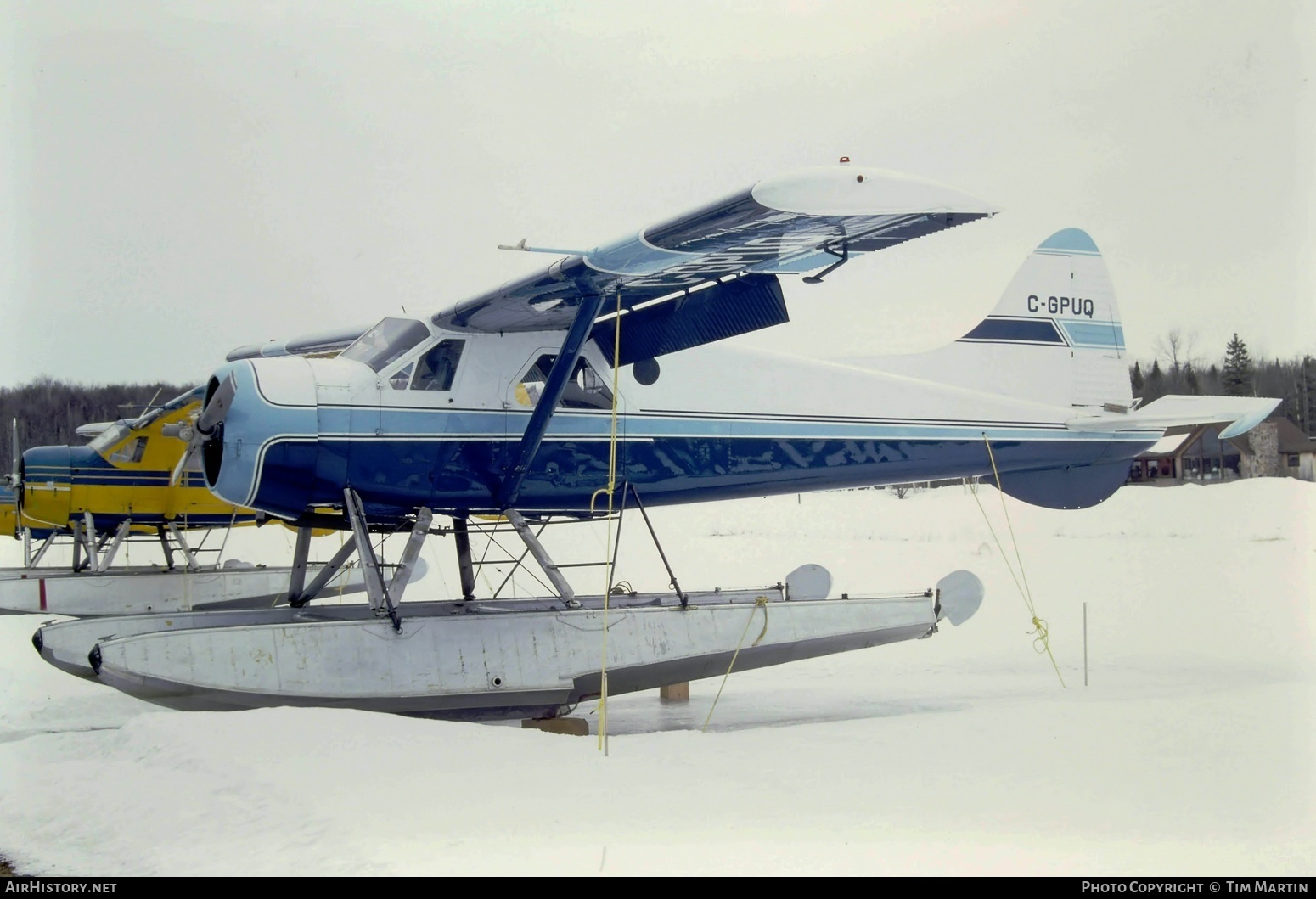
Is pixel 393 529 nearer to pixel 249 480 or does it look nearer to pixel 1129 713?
pixel 249 480

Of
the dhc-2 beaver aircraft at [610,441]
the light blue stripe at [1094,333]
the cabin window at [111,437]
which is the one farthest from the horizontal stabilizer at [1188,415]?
the cabin window at [111,437]

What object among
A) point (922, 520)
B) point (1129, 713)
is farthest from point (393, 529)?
point (922, 520)

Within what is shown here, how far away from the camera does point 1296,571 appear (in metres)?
16.5

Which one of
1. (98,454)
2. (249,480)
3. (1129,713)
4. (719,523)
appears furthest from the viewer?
(719,523)

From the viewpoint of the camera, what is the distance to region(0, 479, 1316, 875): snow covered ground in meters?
4.11

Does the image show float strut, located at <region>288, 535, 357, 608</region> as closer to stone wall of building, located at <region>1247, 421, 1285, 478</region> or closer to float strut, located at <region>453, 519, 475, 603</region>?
float strut, located at <region>453, 519, 475, 603</region>

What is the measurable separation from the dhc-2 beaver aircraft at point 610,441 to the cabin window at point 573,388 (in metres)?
0.02

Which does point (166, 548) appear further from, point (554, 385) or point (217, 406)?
point (554, 385)

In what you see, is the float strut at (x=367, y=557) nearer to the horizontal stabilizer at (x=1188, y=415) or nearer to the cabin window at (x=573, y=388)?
the cabin window at (x=573, y=388)

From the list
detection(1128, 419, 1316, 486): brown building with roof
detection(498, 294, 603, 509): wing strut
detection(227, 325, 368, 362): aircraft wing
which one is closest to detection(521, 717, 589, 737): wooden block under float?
detection(498, 294, 603, 509): wing strut

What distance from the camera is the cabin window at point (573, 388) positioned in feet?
27.1

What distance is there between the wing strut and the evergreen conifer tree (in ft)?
75.7

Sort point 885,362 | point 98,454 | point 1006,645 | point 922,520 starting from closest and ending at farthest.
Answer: point 885,362 → point 1006,645 → point 98,454 → point 922,520

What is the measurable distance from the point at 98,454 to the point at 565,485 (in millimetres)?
9542
